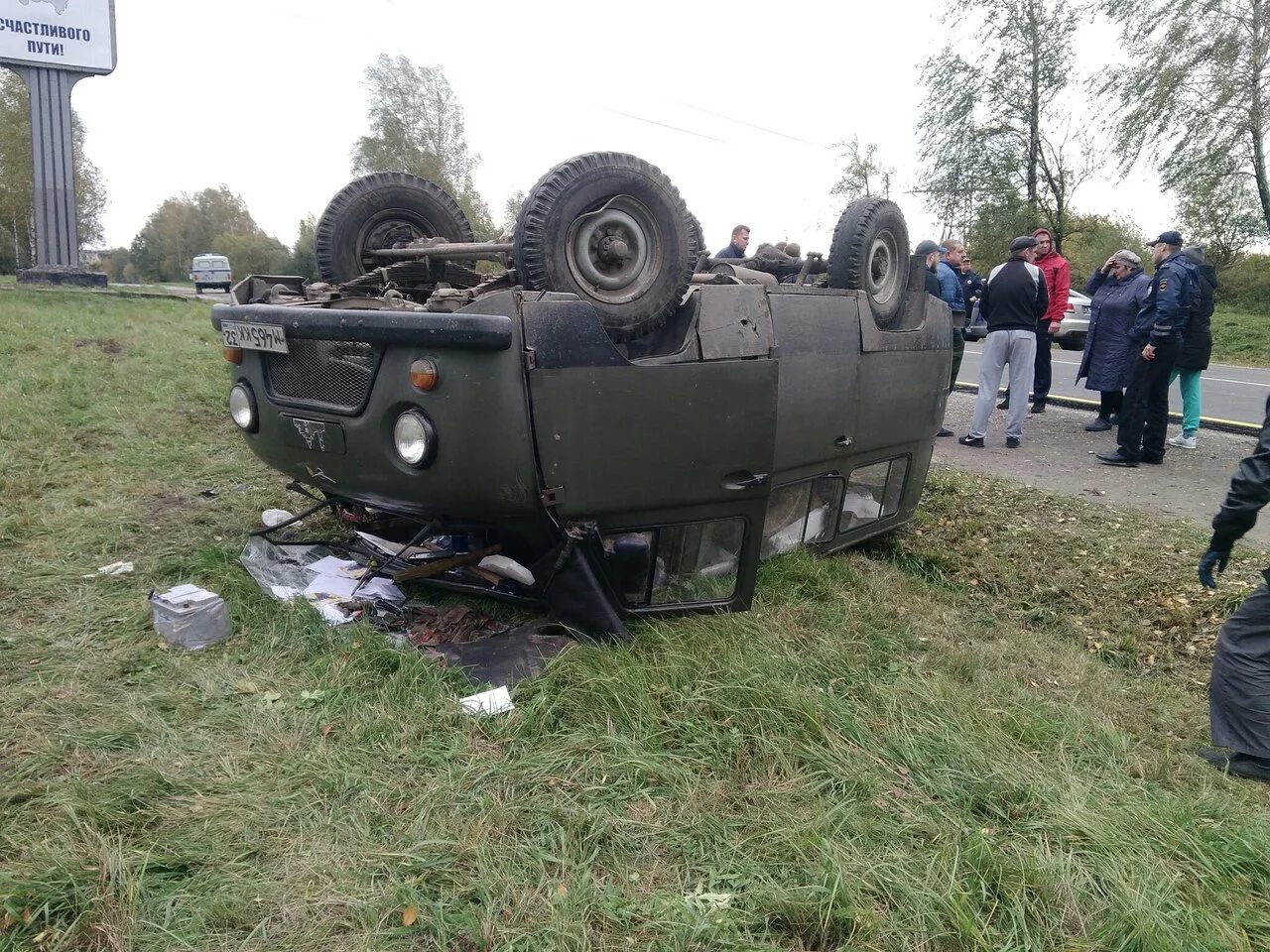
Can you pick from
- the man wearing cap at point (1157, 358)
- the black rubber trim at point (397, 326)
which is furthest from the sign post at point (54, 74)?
the man wearing cap at point (1157, 358)

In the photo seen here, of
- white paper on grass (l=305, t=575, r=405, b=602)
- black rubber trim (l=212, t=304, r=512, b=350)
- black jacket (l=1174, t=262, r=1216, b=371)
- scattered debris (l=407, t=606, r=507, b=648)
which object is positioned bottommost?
scattered debris (l=407, t=606, r=507, b=648)

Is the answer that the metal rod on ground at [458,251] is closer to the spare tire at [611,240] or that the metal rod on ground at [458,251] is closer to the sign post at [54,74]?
the spare tire at [611,240]

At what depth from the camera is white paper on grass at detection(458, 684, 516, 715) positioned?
8.62ft

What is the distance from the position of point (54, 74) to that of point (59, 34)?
0.69 m

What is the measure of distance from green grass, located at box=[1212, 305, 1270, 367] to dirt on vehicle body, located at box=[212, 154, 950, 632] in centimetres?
1805

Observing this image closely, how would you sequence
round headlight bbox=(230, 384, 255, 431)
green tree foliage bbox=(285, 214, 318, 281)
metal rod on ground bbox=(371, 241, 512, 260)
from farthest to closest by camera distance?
green tree foliage bbox=(285, 214, 318, 281), metal rod on ground bbox=(371, 241, 512, 260), round headlight bbox=(230, 384, 255, 431)

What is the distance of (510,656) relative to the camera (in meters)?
2.94

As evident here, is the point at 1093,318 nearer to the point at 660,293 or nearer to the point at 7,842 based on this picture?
the point at 660,293

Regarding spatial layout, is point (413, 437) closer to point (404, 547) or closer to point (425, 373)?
point (425, 373)

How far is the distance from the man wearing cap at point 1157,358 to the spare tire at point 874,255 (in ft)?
11.0

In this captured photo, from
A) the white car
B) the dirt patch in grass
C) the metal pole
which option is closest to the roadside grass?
the dirt patch in grass

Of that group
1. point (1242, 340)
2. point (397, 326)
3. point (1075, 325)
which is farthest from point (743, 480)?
point (1242, 340)

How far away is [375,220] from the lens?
4027 millimetres

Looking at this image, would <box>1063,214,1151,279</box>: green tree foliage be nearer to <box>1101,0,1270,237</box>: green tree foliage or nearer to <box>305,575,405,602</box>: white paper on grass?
<box>1101,0,1270,237</box>: green tree foliage
